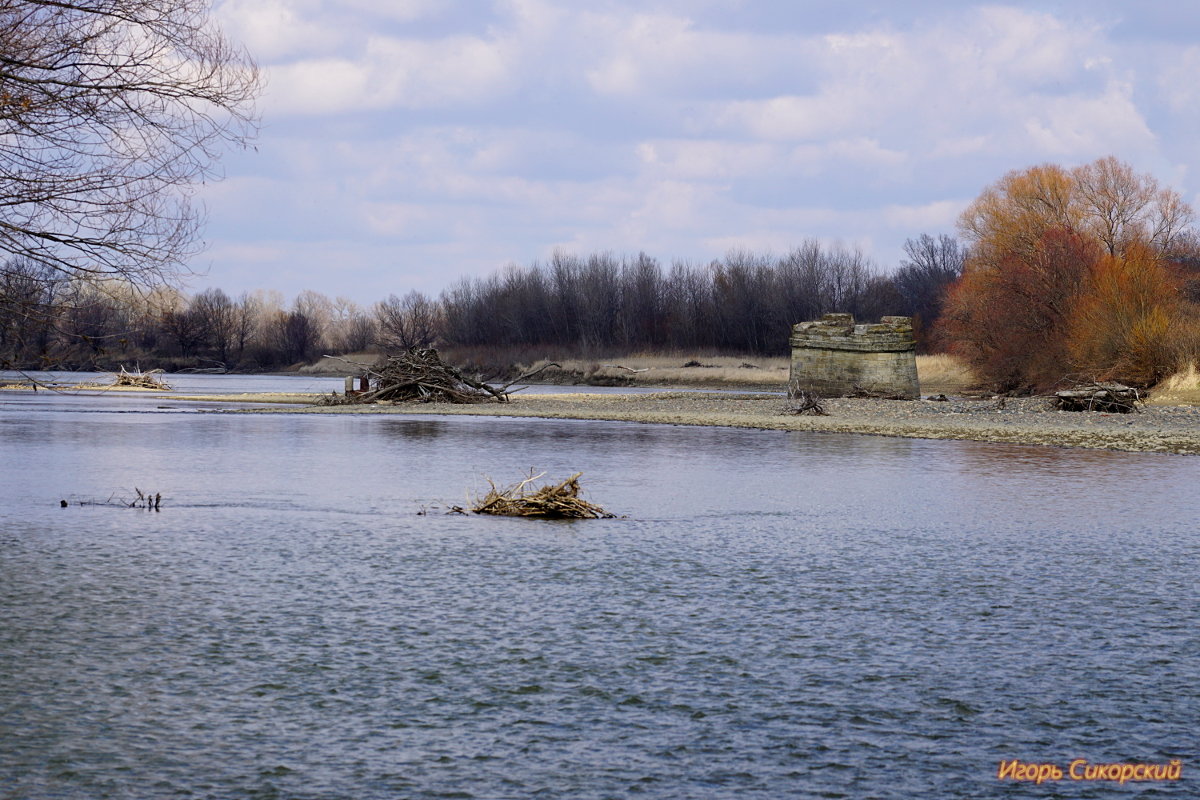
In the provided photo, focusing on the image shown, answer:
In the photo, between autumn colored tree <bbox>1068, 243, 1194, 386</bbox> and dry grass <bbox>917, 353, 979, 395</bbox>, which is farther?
dry grass <bbox>917, 353, 979, 395</bbox>

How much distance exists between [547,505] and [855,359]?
30802mm

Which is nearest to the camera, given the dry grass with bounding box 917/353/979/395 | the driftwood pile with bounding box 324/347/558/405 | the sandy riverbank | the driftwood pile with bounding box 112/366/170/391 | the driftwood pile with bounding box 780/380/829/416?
the sandy riverbank

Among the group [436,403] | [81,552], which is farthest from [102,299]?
[436,403]

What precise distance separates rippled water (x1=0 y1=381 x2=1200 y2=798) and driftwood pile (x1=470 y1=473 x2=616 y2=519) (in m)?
0.57

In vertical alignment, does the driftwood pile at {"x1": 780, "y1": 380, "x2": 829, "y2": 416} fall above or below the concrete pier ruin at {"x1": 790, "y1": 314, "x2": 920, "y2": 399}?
below

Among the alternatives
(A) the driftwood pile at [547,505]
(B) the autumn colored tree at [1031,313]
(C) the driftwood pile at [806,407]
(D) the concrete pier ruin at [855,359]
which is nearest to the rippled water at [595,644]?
(A) the driftwood pile at [547,505]

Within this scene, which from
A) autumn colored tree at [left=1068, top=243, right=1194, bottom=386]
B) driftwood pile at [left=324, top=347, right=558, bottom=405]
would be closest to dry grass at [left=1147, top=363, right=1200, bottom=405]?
autumn colored tree at [left=1068, top=243, right=1194, bottom=386]

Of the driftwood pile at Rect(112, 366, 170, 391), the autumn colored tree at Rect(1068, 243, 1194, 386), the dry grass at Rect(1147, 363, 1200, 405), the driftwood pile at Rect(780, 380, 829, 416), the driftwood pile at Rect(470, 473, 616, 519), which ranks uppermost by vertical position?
the autumn colored tree at Rect(1068, 243, 1194, 386)

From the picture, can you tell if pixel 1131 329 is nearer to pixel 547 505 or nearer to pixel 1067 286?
pixel 1067 286

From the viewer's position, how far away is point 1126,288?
42.6 m

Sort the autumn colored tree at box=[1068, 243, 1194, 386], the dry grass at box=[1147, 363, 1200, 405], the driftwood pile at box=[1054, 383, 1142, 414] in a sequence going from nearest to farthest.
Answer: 1. the driftwood pile at box=[1054, 383, 1142, 414]
2. the dry grass at box=[1147, 363, 1200, 405]
3. the autumn colored tree at box=[1068, 243, 1194, 386]

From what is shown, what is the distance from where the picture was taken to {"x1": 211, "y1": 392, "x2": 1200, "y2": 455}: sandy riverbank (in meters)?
25.9

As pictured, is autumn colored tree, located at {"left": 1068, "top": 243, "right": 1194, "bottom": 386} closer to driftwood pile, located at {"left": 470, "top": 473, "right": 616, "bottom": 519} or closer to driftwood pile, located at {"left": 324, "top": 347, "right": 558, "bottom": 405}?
driftwood pile, located at {"left": 324, "top": 347, "right": 558, "bottom": 405}

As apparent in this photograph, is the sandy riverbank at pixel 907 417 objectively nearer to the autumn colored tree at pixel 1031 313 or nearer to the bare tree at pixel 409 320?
the autumn colored tree at pixel 1031 313
